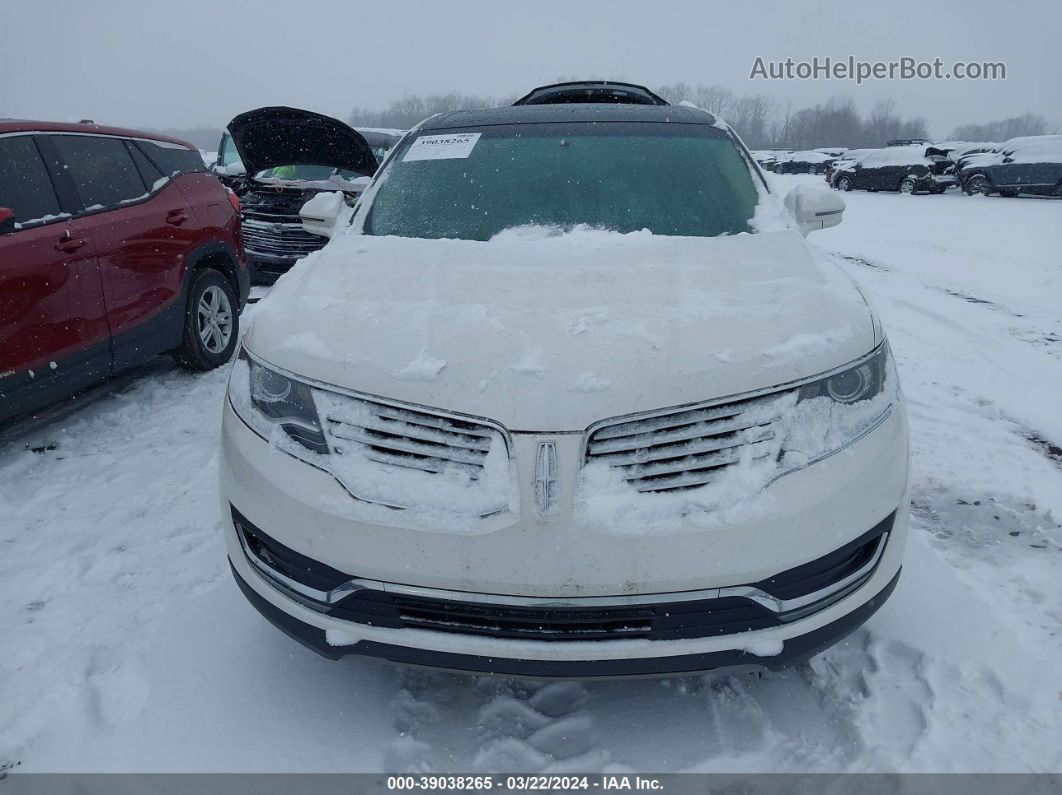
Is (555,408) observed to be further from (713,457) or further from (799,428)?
(799,428)

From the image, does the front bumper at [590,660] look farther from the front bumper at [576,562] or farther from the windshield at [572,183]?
the windshield at [572,183]

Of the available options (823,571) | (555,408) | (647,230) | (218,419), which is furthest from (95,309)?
(823,571)

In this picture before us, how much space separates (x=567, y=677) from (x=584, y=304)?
3.27ft

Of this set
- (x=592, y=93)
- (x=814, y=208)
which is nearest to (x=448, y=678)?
(x=814, y=208)

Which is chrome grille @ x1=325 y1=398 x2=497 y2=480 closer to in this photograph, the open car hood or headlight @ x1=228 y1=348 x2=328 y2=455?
headlight @ x1=228 y1=348 x2=328 y2=455

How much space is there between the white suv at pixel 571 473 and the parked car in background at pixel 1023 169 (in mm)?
21879

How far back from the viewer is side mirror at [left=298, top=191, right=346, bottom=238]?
3.27 m

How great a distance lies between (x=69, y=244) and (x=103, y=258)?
0.24 metres

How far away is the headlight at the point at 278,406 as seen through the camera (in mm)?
1880

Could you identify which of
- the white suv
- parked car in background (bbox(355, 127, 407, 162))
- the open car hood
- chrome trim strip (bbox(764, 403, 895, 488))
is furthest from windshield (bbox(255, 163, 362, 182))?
chrome trim strip (bbox(764, 403, 895, 488))

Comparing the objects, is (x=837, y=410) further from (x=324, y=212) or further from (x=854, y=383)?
(x=324, y=212)

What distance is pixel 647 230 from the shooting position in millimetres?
2707

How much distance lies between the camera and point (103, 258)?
12.8ft

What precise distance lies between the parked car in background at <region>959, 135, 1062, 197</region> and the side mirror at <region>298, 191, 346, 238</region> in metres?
21.9
